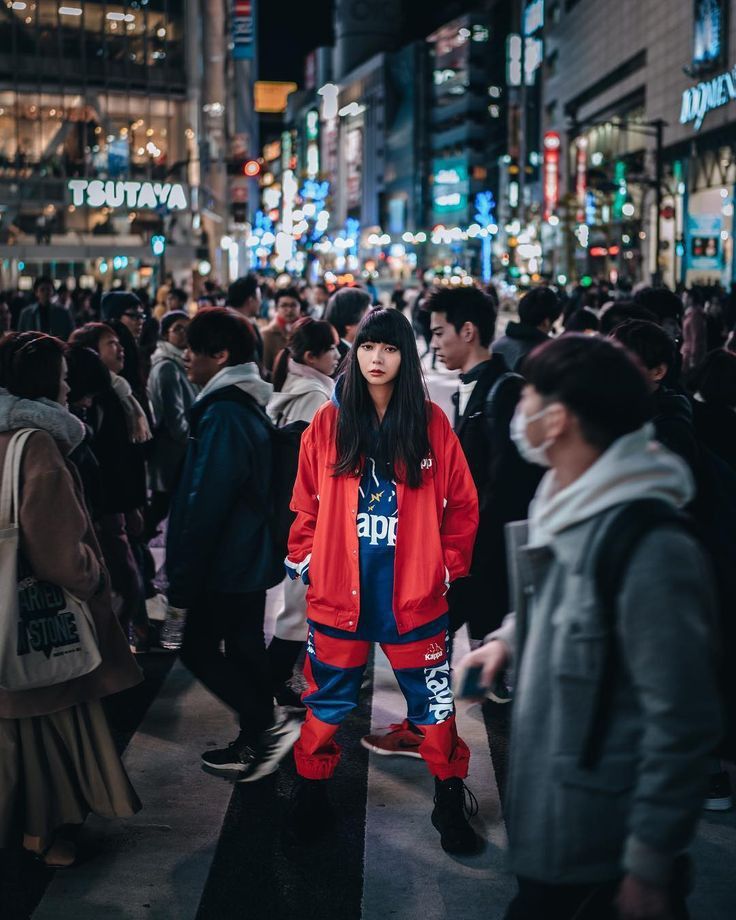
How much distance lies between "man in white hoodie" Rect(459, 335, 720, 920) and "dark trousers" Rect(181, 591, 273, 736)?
2761mm

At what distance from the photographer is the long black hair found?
14.8 feet

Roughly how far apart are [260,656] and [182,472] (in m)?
0.91

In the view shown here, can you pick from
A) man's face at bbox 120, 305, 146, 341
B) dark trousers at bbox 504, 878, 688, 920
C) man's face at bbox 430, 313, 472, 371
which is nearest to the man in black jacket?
man's face at bbox 430, 313, 472, 371

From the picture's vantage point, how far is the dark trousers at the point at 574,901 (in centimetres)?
267

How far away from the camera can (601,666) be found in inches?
98.3

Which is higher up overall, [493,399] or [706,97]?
[706,97]

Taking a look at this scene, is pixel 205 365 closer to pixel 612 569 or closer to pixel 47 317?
pixel 612 569

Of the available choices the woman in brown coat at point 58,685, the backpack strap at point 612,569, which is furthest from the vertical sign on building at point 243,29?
the backpack strap at point 612,569

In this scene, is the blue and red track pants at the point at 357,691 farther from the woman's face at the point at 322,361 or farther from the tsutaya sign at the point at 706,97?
the tsutaya sign at the point at 706,97

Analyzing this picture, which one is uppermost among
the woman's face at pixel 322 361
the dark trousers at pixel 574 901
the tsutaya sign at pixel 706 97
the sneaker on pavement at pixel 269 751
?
the tsutaya sign at pixel 706 97

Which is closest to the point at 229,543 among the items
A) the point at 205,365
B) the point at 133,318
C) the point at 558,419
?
the point at 205,365

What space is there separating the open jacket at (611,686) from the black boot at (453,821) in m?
2.00

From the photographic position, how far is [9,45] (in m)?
54.9

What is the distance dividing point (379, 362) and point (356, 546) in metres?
0.71
